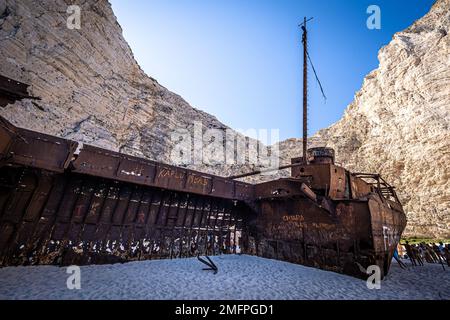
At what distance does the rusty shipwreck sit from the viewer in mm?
5512

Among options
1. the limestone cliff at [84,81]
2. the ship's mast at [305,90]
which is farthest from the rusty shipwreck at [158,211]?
the limestone cliff at [84,81]

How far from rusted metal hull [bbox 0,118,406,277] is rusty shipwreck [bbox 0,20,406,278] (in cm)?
3

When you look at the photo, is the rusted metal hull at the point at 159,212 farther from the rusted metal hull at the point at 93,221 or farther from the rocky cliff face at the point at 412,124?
the rocky cliff face at the point at 412,124

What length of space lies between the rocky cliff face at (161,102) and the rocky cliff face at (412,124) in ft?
0.41

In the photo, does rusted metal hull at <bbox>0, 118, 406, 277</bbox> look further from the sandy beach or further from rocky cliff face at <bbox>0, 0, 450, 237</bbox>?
rocky cliff face at <bbox>0, 0, 450, 237</bbox>

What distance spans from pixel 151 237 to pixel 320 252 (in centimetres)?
551

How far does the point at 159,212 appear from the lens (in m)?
7.82

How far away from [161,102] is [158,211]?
22.1 metres

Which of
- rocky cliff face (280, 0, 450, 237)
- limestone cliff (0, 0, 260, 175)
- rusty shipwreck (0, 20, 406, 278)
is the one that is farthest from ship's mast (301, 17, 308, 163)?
rocky cliff face (280, 0, 450, 237)

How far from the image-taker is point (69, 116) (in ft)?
57.4

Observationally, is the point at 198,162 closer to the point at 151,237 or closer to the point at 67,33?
the point at 67,33

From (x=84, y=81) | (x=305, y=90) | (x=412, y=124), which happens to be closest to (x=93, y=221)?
(x=305, y=90)

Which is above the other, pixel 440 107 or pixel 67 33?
pixel 440 107
